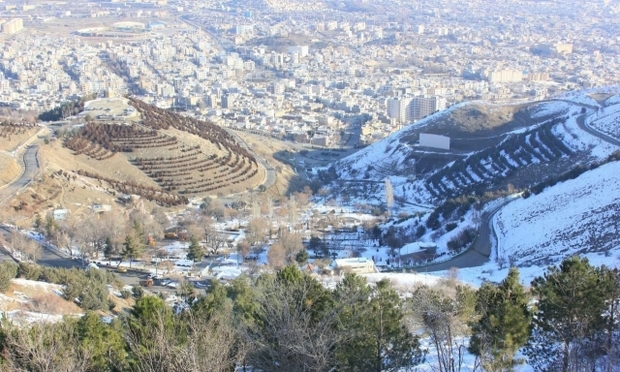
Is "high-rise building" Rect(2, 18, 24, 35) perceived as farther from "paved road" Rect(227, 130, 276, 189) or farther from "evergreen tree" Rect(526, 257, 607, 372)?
"evergreen tree" Rect(526, 257, 607, 372)

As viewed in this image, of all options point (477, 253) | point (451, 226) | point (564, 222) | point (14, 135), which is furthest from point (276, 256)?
point (14, 135)

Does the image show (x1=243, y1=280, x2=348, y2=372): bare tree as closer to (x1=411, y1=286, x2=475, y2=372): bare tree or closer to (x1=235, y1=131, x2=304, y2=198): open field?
(x1=411, y1=286, x2=475, y2=372): bare tree

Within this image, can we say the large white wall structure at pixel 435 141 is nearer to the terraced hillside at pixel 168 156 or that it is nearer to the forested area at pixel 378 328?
the terraced hillside at pixel 168 156

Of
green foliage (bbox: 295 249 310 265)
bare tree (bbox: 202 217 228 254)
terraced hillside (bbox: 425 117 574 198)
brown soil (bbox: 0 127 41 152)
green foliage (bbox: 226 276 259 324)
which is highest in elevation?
green foliage (bbox: 226 276 259 324)

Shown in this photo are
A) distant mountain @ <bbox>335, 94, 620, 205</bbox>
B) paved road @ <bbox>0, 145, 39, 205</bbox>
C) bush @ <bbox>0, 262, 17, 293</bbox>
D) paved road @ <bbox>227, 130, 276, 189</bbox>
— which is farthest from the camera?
paved road @ <bbox>227, 130, 276, 189</bbox>

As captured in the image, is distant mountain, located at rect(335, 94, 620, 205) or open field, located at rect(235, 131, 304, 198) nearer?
distant mountain, located at rect(335, 94, 620, 205)

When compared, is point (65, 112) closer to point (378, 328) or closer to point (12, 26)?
point (378, 328)

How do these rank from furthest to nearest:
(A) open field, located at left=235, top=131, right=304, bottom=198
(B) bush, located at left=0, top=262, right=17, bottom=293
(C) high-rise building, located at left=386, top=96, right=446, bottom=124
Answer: (C) high-rise building, located at left=386, top=96, right=446, bottom=124, (A) open field, located at left=235, top=131, right=304, bottom=198, (B) bush, located at left=0, top=262, right=17, bottom=293

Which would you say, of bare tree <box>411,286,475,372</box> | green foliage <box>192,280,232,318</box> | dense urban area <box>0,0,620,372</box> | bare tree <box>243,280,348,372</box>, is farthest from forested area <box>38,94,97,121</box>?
bare tree <box>411,286,475,372</box>

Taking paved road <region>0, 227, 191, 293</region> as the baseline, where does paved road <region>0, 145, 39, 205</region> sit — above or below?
below
